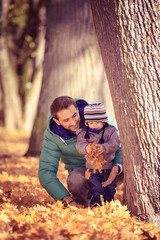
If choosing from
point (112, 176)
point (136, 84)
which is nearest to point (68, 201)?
point (112, 176)

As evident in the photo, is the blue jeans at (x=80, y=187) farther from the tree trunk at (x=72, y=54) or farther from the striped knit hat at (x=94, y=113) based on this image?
the tree trunk at (x=72, y=54)

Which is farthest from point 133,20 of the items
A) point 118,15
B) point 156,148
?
point 156,148

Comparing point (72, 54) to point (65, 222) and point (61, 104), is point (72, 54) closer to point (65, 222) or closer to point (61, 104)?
point (61, 104)

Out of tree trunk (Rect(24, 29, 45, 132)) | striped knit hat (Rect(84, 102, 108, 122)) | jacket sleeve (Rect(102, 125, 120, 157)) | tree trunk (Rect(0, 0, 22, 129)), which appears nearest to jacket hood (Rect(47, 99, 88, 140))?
striped knit hat (Rect(84, 102, 108, 122))

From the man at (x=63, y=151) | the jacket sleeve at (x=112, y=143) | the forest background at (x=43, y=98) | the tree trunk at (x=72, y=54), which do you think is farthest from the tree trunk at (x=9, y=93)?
the jacket sleeve at (x=112, y=143)

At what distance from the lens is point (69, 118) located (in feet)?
13.0

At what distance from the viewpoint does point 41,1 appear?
12406mm

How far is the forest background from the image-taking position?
9.99ft

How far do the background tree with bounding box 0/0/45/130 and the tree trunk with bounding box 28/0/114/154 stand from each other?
4611mm

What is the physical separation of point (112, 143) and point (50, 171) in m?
0.88

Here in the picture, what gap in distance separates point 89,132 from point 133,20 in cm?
145

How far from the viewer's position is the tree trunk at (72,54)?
7289mm

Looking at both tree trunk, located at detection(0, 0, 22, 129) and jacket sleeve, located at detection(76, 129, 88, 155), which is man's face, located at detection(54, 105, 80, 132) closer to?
jacket sleeve, located at detection(76, 129, 88, 155)

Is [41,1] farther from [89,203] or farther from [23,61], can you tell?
[89,203]
